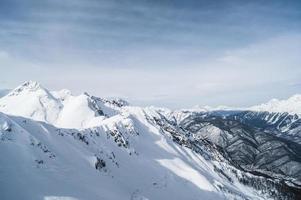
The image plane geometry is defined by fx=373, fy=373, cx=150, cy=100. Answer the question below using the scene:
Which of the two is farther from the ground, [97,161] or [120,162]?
[97,161]

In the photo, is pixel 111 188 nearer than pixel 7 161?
No

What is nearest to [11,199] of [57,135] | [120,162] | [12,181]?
[12,181]

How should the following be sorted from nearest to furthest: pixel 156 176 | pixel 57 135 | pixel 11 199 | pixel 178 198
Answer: pixel 11 199, pixel 57 135, pixel 178 198, pixel 156 176

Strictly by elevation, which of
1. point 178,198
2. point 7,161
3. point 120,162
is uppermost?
point 7,161

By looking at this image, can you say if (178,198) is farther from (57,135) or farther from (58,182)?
(58,182)

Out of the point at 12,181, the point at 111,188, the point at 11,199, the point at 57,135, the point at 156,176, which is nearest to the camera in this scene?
the point at 11,199

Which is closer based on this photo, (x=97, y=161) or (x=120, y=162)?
(x=97, y=161)

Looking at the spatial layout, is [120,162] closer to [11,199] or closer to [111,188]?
[111,188]

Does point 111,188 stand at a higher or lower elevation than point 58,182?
lower

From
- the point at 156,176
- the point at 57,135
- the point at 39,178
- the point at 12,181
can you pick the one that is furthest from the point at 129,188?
the point at 12,181
